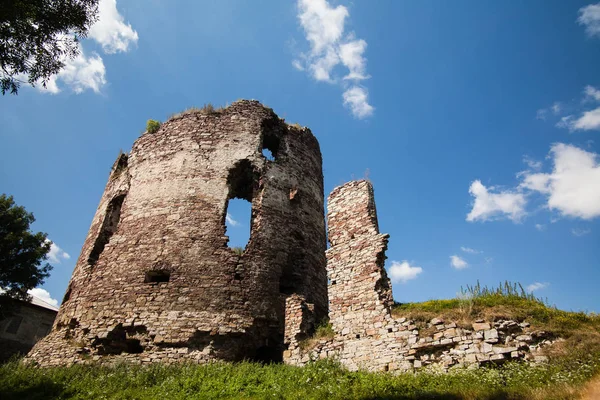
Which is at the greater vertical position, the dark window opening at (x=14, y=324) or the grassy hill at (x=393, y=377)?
the dark window opening at (x=14, y=324)

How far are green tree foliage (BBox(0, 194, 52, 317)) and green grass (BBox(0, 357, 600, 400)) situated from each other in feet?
36.6

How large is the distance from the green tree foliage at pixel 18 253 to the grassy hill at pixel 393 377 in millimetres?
11503

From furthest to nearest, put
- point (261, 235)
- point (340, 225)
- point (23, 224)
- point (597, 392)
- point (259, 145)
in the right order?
point (23, 224) → point (259, 145) → point (261, 235) → point (340, 225) → point (597, 392)

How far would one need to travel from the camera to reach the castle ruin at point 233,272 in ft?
27.5

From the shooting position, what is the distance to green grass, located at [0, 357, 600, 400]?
5.89m

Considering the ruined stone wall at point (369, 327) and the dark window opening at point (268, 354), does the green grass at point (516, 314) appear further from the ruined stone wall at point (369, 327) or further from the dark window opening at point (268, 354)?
the dark window opening at point (268, 354)

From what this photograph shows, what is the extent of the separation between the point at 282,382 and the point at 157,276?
485cm

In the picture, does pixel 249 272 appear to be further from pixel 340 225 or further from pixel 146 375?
pixel 146 375

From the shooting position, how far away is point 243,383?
7625 mm

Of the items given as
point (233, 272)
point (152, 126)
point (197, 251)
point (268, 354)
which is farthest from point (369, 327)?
point (152, 126)

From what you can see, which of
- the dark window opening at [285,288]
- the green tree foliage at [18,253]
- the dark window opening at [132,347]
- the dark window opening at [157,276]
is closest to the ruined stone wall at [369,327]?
the dark window opening at [285,288]

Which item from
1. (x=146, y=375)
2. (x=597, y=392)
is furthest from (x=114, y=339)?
(x=597, y=392)

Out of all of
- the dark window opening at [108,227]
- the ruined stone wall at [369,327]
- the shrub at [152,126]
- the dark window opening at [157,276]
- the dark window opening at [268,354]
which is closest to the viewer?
the ruined stone wall at [369,327]

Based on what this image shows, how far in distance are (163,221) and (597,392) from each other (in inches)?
395
